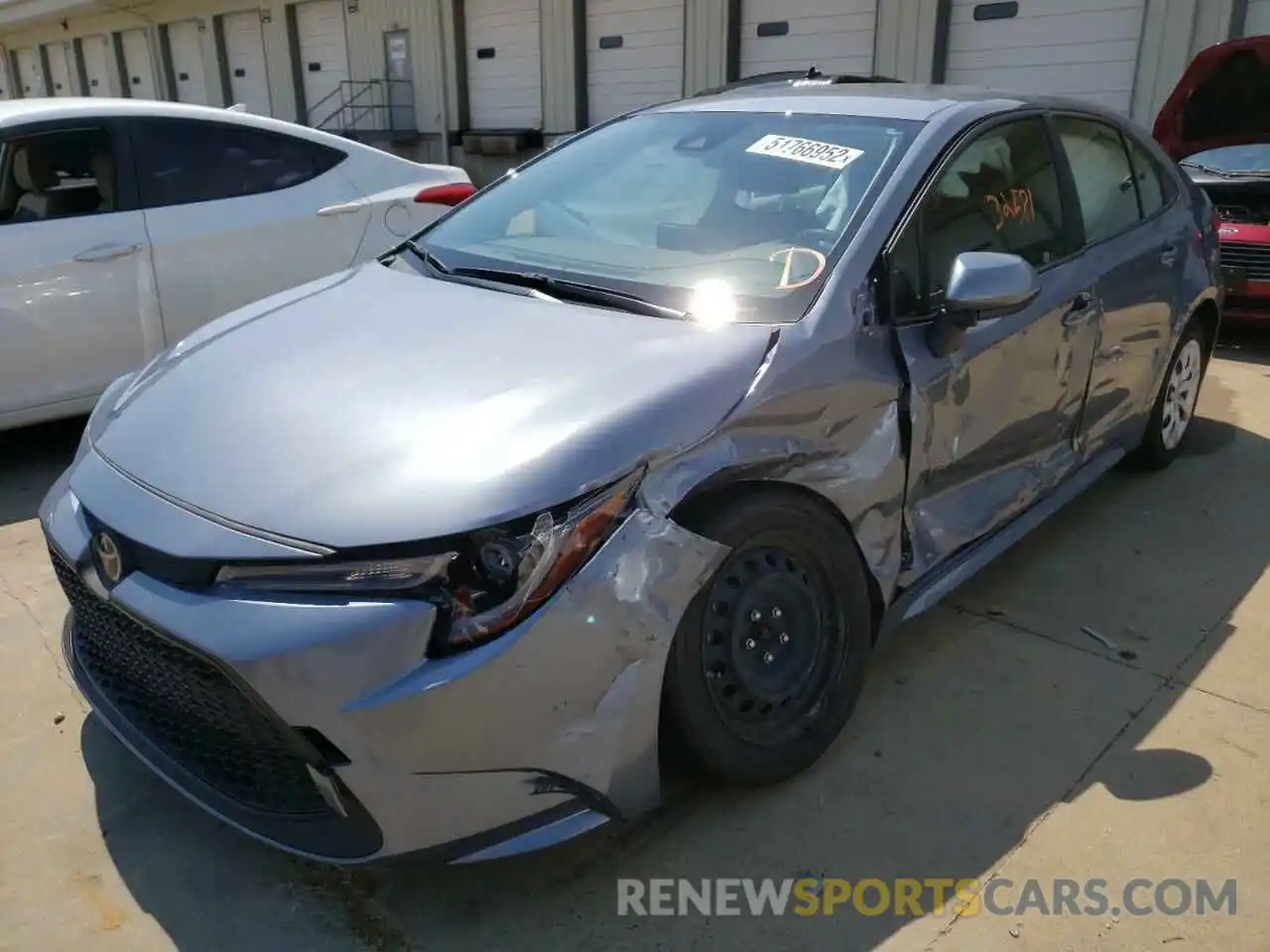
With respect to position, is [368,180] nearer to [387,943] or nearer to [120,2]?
[387,943]

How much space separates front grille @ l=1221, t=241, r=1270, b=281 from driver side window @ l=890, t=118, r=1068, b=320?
3926mm

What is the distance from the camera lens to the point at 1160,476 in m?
4.48

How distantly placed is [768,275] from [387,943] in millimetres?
1710

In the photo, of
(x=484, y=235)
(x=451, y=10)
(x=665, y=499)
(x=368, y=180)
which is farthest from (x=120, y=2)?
(x=665, y=499)

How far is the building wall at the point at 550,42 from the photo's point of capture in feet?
29.0

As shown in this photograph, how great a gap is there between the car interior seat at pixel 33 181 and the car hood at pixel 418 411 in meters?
2.16

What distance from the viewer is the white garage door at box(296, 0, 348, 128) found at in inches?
709

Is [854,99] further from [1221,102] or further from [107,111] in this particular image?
[1221,102]

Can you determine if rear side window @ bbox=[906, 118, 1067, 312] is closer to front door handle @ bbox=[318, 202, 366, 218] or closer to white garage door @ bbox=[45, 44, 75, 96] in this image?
front door handle @ bbox=[318, 202, 366, 218]

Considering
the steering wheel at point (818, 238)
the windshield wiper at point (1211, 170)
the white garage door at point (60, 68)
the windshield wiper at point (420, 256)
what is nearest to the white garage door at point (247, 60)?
the white garage door at point (60, 68)

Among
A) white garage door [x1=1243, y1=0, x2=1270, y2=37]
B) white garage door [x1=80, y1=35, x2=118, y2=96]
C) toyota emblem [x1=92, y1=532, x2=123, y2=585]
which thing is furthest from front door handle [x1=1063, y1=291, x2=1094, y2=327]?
white garage door [x1=80, y1=35, x2=118, y2=96]

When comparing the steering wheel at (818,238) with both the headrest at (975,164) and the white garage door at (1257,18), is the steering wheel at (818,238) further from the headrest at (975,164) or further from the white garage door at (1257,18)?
the white garage door at (1257,18)

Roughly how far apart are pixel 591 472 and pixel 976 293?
3.86ft

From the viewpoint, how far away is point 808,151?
282 centimetres
